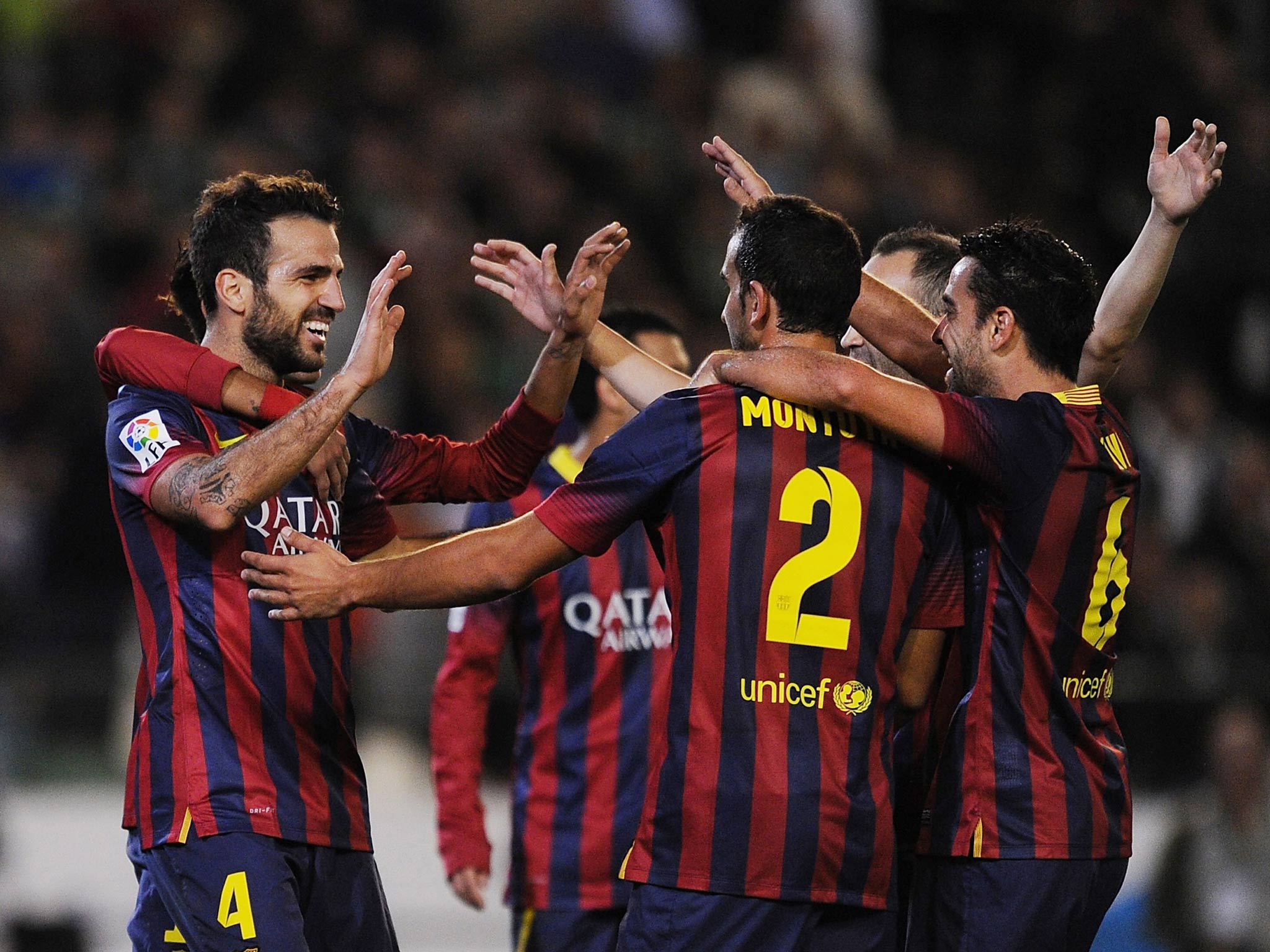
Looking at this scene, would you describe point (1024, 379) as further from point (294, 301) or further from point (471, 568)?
point (294, 301)

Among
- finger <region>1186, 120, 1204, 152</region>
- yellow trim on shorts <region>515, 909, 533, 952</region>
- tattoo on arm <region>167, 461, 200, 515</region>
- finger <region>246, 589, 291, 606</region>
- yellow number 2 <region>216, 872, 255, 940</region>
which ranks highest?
finger <region>1186, 120, 1204, 152</region>

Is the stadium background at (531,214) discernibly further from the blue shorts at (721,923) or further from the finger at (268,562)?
the finger at (268,562)

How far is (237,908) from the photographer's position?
3930mm

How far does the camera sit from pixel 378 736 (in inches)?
320

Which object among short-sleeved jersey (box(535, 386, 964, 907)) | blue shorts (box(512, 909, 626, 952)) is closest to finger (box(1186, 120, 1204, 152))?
short-sleeved jersey (box(535, 386, 964, 907))

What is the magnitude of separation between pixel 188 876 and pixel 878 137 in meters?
9.12

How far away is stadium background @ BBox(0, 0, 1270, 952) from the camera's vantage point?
26.1ft

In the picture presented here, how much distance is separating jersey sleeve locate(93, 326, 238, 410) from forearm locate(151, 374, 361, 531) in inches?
12.6

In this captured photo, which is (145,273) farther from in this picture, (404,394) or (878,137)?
(878,137)

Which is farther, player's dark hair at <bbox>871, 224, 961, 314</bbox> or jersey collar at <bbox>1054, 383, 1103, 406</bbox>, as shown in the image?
player's dark hair at <bbox>871, 224, 961, 314</bbox>

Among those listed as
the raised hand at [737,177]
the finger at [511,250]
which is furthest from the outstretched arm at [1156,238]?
the finger at [511,250]

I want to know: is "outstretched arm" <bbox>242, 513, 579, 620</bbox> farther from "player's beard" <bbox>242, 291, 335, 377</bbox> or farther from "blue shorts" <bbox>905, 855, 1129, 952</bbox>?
"blue shorts" <bbox>905, 855, 1129, 952</bbox>

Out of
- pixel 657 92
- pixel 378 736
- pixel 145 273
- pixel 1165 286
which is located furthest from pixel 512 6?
pixel 378 736

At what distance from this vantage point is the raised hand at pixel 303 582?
3.78 meters
